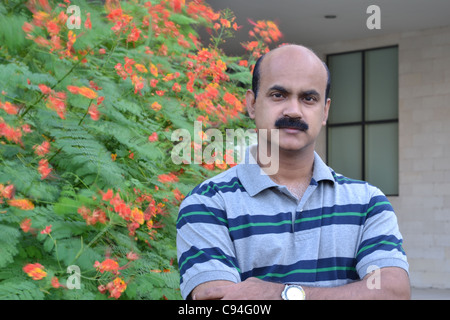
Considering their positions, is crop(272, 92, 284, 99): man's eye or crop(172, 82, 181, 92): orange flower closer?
crop(272, 92, 284, 99): man's eye

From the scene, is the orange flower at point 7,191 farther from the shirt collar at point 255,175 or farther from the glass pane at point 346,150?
the glass pane at point 346,150

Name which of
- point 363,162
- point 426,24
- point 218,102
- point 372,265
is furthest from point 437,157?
point 372,265

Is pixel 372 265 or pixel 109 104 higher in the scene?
pixel 109 104

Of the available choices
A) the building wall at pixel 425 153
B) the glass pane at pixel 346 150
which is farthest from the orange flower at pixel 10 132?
the glass pane at pixel 346 150

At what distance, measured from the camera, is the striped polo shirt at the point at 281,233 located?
187 cm

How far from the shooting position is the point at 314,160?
7.04ft

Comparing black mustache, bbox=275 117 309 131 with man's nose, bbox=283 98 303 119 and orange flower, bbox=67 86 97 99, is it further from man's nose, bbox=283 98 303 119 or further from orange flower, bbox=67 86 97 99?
orange flower, bbox=67 86 97 99

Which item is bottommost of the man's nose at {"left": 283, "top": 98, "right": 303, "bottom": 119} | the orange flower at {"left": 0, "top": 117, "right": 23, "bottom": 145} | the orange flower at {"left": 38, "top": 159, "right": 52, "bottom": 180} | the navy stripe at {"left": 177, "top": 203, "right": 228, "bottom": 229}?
the navy stripe at {"left": 177, "top": 203, "right": 228, "bottom": 229}

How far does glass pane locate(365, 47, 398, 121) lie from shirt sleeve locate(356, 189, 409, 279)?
974 centimetres

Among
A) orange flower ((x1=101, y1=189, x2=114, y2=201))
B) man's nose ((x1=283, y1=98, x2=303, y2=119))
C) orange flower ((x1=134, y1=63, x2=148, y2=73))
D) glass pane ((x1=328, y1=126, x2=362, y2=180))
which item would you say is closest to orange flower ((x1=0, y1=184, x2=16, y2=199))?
orange flower ((x1=101, y1=189, x2=114, y2=201))

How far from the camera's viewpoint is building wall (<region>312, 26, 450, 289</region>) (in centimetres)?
1065

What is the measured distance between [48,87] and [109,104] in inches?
13.1

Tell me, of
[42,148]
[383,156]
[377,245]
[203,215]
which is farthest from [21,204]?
[383,156]

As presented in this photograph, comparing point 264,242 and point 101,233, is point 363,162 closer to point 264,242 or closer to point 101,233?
point 101,233
